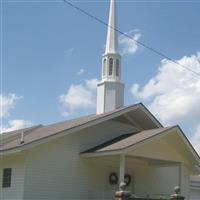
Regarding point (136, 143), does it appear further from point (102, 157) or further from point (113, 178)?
point (113, 178)

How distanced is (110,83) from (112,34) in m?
3.27

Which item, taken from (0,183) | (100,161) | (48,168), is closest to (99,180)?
(100,161)

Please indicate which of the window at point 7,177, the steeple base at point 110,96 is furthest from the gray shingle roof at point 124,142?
the steeple base at point 110,96

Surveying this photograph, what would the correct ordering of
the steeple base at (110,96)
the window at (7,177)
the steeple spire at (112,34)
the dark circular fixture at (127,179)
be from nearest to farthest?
the window at (7,177) < the dark circular fixture at (127,179) < the steeple base at (110,96) < the steeple spire at (112,34)

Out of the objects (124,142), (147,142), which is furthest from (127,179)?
(147,142)

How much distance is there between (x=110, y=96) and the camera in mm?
25297

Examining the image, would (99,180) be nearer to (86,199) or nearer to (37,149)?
(86,199)

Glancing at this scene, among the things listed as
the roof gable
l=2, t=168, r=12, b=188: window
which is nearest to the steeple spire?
the roof gable

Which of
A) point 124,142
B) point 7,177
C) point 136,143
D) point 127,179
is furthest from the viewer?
point 127,179

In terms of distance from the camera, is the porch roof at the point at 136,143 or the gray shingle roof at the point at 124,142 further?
the gray shingle roof at the point at 124,142

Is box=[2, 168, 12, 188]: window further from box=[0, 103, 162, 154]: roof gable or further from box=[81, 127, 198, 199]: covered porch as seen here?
box=[81, 127, 198, 199]: covered porch

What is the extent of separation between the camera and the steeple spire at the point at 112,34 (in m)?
26.5

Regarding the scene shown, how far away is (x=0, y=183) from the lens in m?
20.8

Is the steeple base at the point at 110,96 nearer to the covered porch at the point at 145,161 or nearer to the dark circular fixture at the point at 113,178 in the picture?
the covered porch at the point at 145,161
